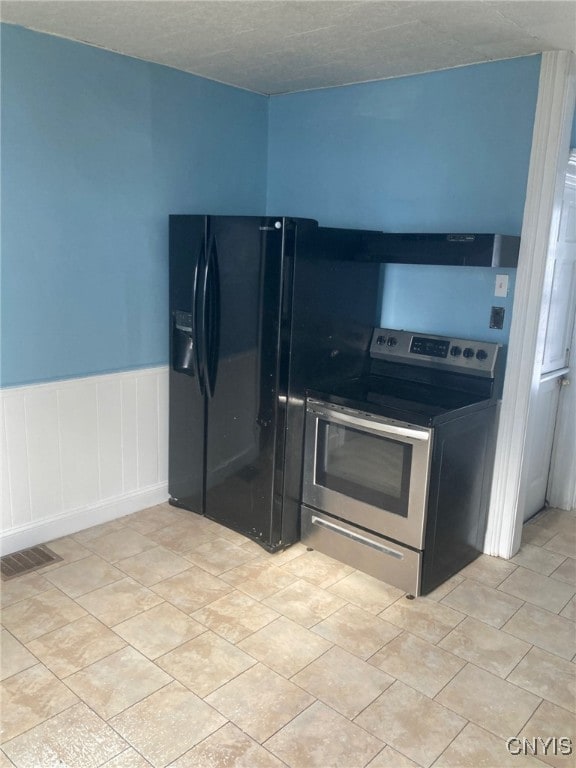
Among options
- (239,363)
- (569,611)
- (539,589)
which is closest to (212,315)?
(239,363)

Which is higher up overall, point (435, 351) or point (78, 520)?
point (435, 351)

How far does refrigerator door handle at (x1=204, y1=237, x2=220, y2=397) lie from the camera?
3.05 m

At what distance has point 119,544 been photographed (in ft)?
10.3

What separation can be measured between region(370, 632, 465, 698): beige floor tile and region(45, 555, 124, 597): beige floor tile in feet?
4.16

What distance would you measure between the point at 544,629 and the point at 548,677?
0.32m

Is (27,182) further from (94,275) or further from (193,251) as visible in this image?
(193,251)

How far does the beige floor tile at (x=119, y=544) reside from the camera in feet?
9.95

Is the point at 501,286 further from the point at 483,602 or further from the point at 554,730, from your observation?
the point at 554,730

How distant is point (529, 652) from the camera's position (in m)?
2.40

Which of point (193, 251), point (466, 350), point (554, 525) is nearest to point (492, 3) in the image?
point (466, 350)

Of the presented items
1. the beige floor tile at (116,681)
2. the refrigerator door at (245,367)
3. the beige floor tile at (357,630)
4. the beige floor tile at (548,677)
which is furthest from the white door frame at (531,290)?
the beige floor tile at (116,681)

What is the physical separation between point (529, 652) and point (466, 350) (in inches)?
54.6

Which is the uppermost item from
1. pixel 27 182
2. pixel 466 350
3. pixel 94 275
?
pixel 27 182

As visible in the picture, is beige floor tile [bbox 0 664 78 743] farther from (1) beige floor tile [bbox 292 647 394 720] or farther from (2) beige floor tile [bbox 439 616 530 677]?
(2) beige floor tile [bbox 439 616 530 677]
